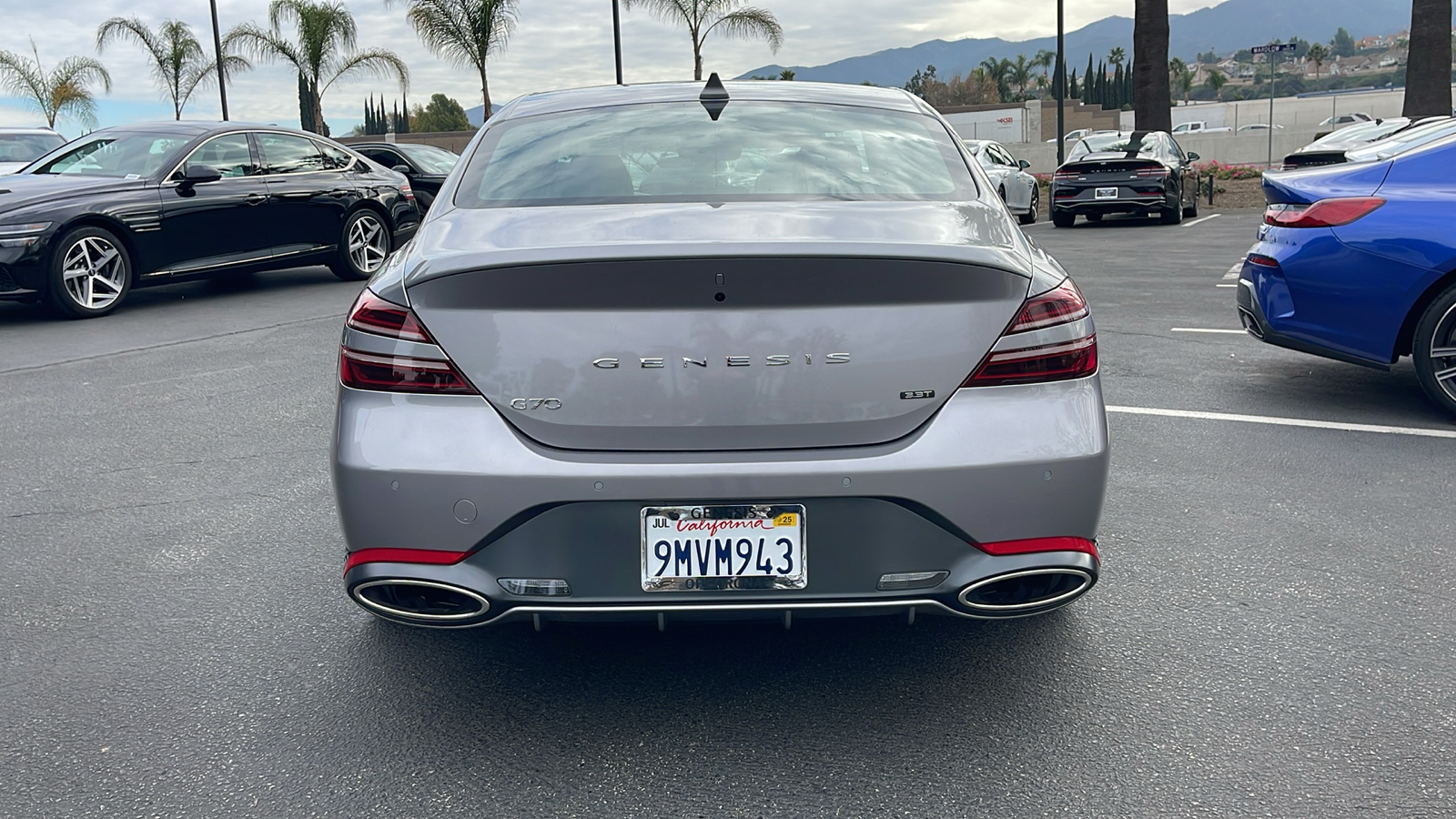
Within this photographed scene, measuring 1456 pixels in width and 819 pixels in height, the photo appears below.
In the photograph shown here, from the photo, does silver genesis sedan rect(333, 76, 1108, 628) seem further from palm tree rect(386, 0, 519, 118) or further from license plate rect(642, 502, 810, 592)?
palm tree rect(386, 0, 519, 118)

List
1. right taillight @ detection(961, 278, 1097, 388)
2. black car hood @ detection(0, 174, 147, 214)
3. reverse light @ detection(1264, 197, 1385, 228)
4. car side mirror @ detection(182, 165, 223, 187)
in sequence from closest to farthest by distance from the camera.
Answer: right taillight @ detection(961, 278, 1097, 388)
reverse light @ detection(1264, 197, 1385, 228)
black car hood @ detection(0, 174, 147, 214)
car side mirror @ detection(182, 165, 223, 187)

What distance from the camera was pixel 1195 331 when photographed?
8773 millimetres

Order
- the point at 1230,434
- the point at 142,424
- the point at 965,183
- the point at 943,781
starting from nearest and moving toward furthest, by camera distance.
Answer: the point at 943,781, the point at 965,183, the point at 1230,434, the point at 142,424

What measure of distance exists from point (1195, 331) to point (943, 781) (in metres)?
6.81

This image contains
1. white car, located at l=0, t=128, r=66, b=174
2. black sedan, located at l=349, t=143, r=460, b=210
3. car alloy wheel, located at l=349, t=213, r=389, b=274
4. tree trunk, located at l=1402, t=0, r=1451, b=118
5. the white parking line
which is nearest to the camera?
the white parking line

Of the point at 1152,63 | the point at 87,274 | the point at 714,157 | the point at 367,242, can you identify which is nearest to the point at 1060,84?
the point at 1152,63

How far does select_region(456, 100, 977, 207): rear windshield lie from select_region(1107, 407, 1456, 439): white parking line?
9.62 feet

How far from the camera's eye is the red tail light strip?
2799 mm

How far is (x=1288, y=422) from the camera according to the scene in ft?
19.9

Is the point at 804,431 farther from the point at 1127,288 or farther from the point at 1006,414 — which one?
the point at 1127,288

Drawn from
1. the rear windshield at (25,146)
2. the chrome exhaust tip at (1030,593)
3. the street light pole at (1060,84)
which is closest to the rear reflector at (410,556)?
the chrome exhaust tip at (1030,593)

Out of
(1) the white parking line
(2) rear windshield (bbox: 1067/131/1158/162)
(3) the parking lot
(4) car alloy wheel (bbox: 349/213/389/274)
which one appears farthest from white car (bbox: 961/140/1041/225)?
(3) the parking lot

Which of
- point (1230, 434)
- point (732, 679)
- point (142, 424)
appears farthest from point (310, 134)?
point (732, 679)

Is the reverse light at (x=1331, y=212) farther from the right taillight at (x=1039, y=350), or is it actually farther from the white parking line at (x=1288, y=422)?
the right taillight at (x=1039, y=350)
